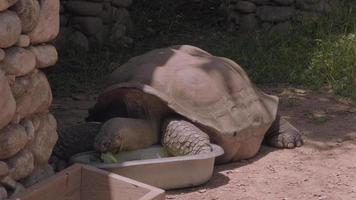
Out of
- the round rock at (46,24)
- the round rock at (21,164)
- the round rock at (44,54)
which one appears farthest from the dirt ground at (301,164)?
the round rock at (46,24)

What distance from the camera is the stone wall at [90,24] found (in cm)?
737

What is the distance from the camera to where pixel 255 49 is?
728 centimetres

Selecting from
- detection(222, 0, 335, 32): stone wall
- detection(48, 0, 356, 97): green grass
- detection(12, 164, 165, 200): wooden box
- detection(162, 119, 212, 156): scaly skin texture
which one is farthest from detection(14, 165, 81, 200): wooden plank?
detection(222, 0, 335, 32): stone wall

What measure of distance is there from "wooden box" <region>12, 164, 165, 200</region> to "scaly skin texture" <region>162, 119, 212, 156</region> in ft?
2.38

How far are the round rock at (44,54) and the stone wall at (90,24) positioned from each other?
391cm

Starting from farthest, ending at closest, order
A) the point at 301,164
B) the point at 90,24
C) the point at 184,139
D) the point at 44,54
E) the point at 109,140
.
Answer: the point at 90,24
the point at 301,164
the point at 184,139
the point at 109,140
the point at 44,54

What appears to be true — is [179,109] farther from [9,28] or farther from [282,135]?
[9,28]

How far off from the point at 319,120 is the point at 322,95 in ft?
2.52

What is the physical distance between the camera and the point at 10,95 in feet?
9.41

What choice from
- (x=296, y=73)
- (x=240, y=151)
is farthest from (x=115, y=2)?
Answer: (x=240, y=151)

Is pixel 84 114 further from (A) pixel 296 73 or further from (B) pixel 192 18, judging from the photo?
(B) pixel 192 18

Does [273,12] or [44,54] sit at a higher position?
[44,54]

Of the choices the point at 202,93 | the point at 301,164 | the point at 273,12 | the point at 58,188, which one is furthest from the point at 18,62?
the point at 273,12

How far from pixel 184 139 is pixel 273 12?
447 centimetres
